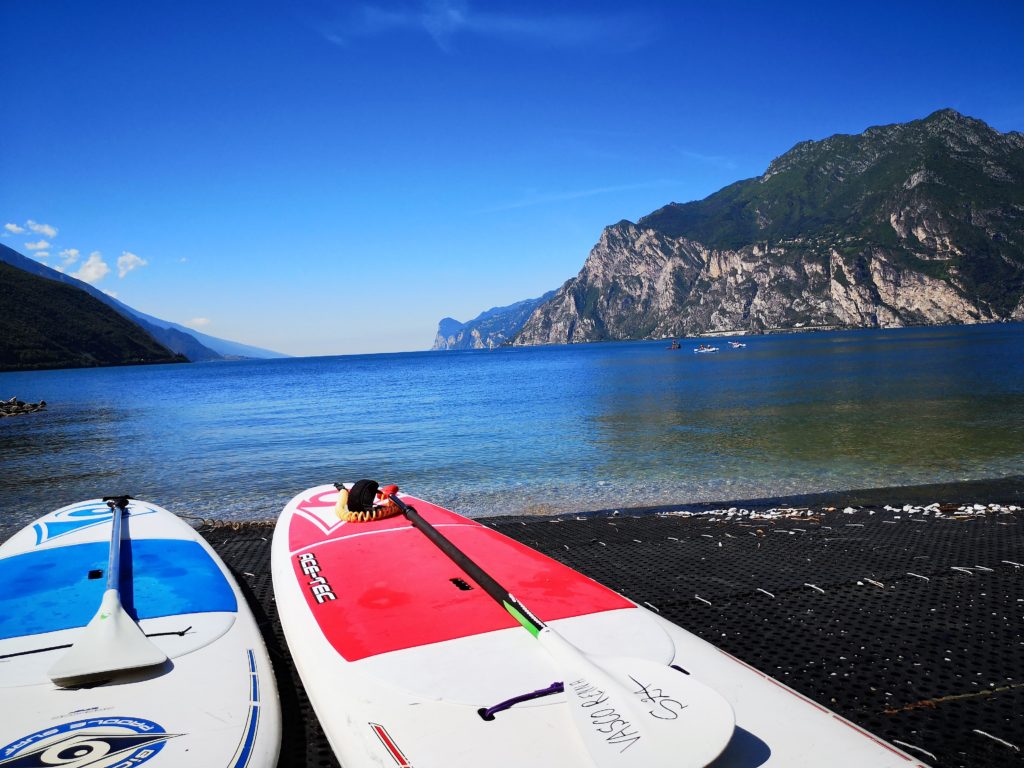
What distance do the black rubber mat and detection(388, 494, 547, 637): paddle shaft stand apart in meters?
Result: 1.25

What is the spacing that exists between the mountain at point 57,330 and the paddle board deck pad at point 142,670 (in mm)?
140121

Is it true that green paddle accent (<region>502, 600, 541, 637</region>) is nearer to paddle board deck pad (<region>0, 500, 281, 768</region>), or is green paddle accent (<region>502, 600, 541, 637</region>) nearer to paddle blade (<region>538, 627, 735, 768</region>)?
paddle blade (<region>538, 627, 735, 768</region>)

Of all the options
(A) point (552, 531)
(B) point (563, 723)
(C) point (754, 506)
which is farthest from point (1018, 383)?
(B) point (563, 723)

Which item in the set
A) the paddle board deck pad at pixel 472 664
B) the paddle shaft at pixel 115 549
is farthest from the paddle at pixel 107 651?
the paddle board deck pad at pixel 472 664

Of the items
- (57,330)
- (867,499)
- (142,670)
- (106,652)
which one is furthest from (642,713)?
(57,330)

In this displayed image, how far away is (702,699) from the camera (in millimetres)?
2574

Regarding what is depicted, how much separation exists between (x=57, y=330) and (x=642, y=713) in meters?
164

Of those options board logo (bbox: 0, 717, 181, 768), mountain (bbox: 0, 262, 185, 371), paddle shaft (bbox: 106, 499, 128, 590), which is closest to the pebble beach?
board logo (bbox: 0, 717, 181, 768)

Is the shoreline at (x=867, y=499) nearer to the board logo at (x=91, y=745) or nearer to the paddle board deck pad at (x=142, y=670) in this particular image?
the paddle board deck pad at (x=142, y=670)

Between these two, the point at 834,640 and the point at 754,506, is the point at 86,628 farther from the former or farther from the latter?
the point at 754,506

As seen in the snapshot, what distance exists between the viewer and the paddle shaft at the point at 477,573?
3.42m

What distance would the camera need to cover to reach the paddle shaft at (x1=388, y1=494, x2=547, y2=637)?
342 centimetres

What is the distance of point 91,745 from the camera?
8.73 ft

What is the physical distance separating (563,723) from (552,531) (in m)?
5.77
